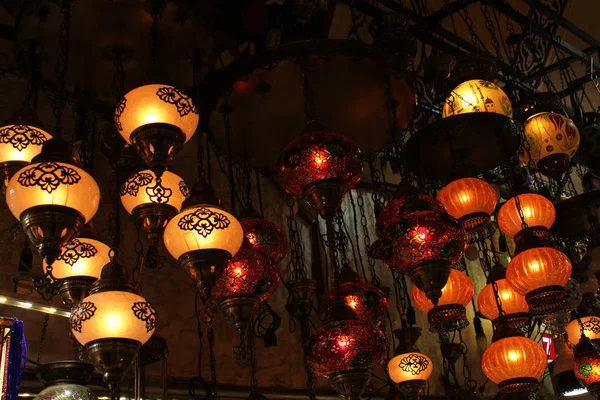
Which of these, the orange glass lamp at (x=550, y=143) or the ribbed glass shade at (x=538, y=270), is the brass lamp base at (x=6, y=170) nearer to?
the ribbed glass shade at (x=538, y=270)

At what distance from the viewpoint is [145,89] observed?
2910 mm

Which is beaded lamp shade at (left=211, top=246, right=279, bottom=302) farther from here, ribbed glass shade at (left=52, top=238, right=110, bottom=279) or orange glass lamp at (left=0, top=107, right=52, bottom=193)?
orange glass lamp at (left=0, top=107, right=52, bottom=193)

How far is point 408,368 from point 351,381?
147 centimetres

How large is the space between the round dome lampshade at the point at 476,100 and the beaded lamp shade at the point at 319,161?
1167 millimetres

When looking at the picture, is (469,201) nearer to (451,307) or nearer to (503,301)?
(451,307)

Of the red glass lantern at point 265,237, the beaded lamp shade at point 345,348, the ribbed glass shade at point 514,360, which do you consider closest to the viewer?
the beaded lamp shade at point 345,348

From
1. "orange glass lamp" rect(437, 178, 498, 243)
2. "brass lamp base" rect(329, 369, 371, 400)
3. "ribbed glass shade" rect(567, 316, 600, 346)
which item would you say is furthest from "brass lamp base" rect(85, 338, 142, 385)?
"ribbed glass shade" rect(567, 316, 600, 346)

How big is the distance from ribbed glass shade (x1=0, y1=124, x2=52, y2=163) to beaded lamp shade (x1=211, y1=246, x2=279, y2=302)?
3.29 feet

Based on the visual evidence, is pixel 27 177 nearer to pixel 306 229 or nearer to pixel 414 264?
pixel 414 264

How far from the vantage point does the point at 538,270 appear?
152 inches

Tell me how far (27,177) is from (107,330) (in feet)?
2.14

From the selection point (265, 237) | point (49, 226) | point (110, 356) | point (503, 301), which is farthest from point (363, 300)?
point (49, 226)

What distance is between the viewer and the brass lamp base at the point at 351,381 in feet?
9.99

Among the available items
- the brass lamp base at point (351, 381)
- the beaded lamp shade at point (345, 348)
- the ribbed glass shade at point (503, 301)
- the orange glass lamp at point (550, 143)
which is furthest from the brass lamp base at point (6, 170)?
the orange glass lamp at point (550, 143)
